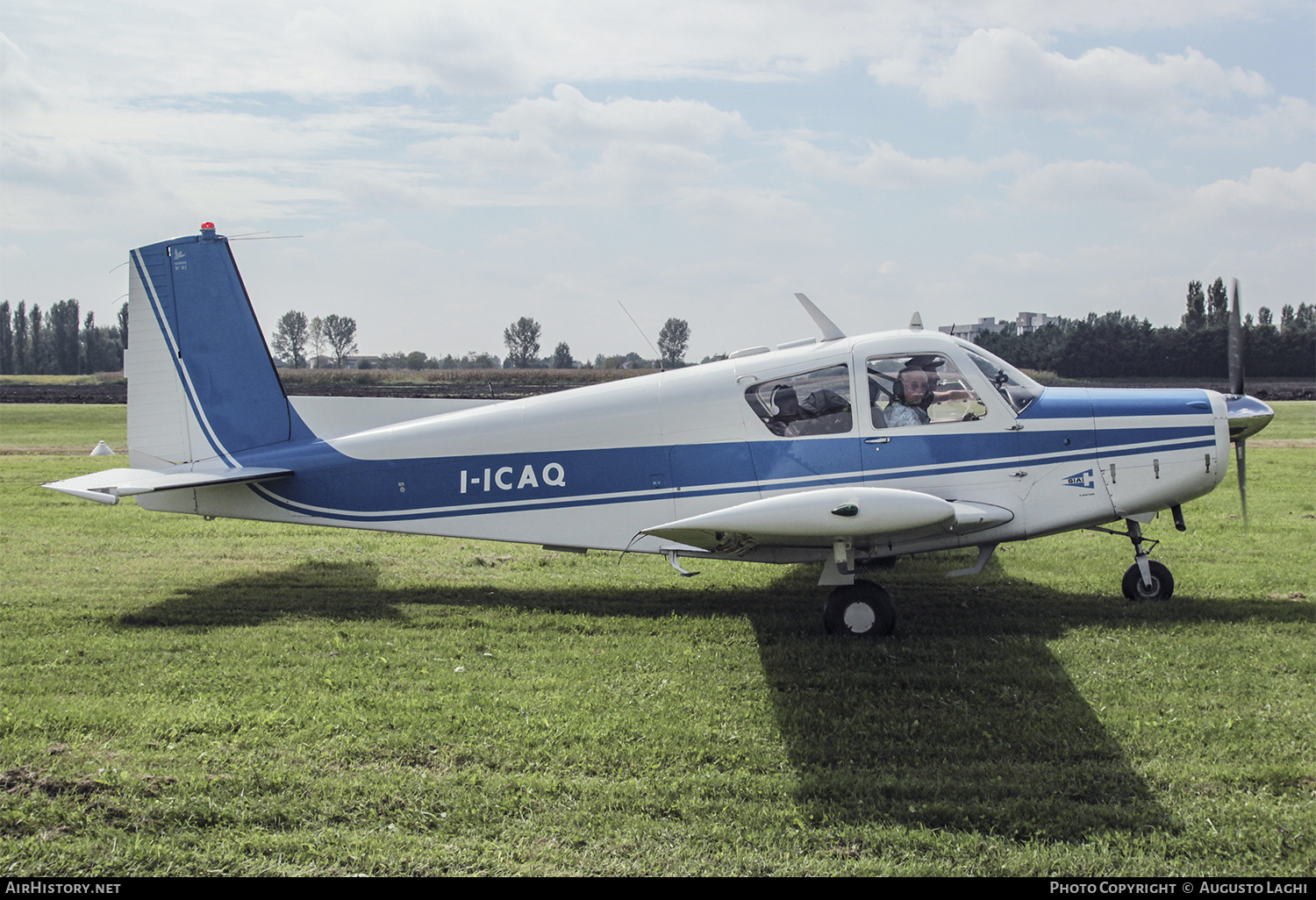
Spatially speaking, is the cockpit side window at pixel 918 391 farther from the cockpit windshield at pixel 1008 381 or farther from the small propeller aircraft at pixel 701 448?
the cockpit windshield at pixel 1008 381

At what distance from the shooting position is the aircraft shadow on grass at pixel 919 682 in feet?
14.5

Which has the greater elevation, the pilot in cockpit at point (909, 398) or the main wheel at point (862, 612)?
the pilot in cockpit at point (909, 398)

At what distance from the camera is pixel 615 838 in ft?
13.5

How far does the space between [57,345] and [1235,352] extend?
119 m

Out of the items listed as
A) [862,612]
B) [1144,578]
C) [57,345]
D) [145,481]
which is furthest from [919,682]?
[57,345]

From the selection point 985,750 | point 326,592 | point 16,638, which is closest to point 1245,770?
point 985,750

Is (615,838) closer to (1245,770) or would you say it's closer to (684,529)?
(684,529)

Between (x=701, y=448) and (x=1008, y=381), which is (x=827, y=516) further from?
(x=1008, y=381)

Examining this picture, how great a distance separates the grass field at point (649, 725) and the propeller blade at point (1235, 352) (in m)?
1.93

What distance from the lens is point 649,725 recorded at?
538 cm

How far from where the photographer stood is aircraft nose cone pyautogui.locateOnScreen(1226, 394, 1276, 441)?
7.77m

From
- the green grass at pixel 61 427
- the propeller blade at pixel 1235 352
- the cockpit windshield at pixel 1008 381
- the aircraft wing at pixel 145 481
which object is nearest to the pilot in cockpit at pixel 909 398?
the cockpit windshield at pixel 1008 381
